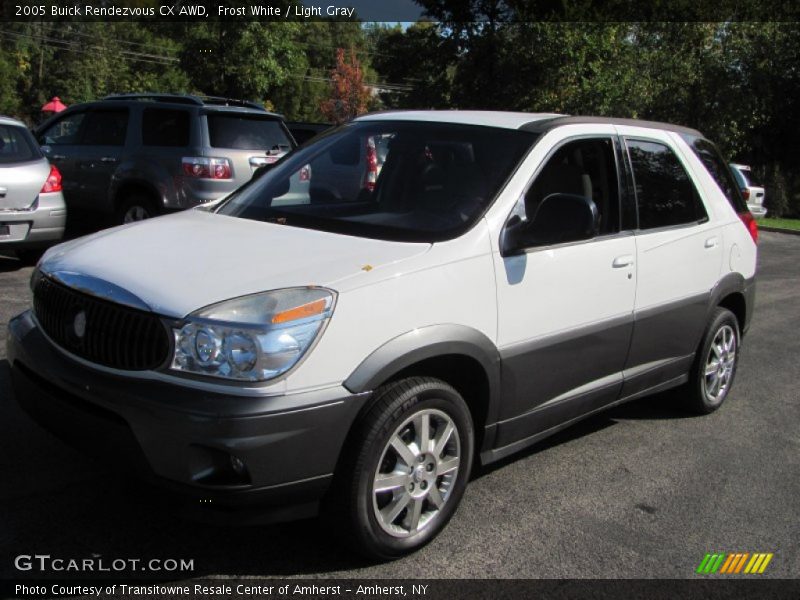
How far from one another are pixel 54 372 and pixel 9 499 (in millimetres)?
783

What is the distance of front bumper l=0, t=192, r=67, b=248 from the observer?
785 centimetres

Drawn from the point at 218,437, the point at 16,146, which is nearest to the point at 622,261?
the point at 218,437

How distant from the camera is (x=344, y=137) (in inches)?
180

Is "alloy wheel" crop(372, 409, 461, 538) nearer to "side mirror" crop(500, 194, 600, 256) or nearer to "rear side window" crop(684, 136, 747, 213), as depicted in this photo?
"side mirror" crop(500, 194, 600, 256)

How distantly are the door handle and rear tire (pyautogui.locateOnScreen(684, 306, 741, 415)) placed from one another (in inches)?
44.5

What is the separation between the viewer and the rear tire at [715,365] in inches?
200

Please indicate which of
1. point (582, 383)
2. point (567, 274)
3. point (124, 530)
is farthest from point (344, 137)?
point (124, 530)

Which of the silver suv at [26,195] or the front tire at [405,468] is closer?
the front tire at [405,468]

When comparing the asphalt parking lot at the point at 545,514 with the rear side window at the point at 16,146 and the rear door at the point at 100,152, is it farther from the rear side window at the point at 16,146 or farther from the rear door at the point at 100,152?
the rear door at the point at 100,152

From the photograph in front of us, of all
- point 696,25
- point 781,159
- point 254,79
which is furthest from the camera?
point 781,159

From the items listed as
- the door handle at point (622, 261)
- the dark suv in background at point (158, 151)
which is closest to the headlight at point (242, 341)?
the door handle at point (622, 261)

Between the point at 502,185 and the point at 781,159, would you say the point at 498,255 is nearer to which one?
the point at 502,185

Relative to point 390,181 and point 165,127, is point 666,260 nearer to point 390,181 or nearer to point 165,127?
point 390,181

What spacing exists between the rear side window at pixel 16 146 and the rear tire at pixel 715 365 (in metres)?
6.60
